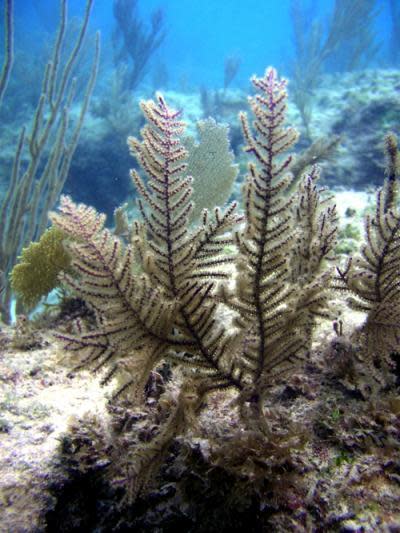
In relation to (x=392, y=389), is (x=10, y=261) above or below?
above

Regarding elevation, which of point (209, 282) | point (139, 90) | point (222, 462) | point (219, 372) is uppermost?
point (139, 90)

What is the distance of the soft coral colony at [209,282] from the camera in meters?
1.36

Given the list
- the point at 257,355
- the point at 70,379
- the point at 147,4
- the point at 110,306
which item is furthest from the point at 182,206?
the point at 147,4

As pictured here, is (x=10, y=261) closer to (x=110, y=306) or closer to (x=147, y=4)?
(x=110, y=306)

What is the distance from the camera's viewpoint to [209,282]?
167 centimetres

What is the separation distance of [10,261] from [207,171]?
331cm

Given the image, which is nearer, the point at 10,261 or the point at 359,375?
the point at 359,375

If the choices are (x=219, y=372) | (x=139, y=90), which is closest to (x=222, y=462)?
(x=219, y=372)

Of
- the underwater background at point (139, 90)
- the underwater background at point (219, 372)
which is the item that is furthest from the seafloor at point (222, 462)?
the underwater background at point (139, 90)

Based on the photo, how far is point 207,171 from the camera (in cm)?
492

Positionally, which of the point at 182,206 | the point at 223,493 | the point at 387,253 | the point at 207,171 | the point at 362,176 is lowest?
the point at 223,493

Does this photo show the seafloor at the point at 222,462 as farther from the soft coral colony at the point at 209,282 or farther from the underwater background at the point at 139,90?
the underwater background at the point at 139,90

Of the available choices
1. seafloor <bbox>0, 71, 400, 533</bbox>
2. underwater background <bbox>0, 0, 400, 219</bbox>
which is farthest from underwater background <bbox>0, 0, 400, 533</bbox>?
underwater background <bbox>0, 0, 400, 219</bbox>

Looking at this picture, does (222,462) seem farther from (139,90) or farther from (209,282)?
(139,90)
